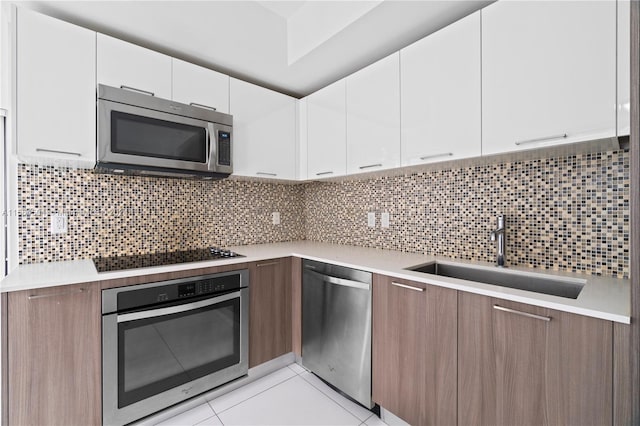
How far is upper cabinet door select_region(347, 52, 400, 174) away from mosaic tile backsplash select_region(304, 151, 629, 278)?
1.24 ft

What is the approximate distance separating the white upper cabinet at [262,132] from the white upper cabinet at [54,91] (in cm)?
86

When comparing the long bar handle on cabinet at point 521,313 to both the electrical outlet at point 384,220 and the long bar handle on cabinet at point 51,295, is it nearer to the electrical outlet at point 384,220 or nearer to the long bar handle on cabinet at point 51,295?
the electrical outlet at point 384,220

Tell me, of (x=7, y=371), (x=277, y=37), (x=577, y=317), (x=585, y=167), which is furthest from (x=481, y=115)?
(x=7, y=371)

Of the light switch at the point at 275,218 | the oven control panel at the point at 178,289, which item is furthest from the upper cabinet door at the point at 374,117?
the oven control panel at the point at 178,289

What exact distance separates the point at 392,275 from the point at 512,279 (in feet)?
2.18

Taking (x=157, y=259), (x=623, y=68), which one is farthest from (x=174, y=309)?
(x=623, y=68)

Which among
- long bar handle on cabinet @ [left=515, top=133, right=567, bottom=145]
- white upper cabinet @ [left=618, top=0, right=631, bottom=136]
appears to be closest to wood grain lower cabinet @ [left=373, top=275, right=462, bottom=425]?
long bar handle on cabinet @ [left=515, top=133, right=567, bottom=145]

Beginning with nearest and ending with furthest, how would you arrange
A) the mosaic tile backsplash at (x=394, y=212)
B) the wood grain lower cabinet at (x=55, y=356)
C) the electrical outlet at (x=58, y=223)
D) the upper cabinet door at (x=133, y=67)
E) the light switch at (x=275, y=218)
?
1. the wood grain lower cabinet at (x=55, y=356)
2. the mosaic tile backsplash at (x=394, y=212)
3. the upper cabinet door at (x=133, y=67)
4. the electrical outlet at (x=58, y=223)
5. the light switch at (x=275, y=218)

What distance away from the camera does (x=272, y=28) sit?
2.18 m

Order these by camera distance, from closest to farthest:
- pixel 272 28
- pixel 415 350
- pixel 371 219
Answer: pixel 415 350, pixel 272 28, pixel 371 219

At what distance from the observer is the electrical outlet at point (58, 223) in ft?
6.04

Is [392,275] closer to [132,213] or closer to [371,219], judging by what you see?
[371,219]

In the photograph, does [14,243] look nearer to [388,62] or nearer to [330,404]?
[330,404]

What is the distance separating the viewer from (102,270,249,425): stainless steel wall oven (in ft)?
5.18
